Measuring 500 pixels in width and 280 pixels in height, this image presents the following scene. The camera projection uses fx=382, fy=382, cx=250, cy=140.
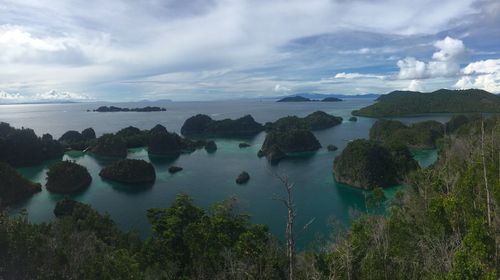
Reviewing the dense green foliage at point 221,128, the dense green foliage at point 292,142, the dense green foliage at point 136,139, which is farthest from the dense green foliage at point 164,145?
the dense green foliage at point 221,128

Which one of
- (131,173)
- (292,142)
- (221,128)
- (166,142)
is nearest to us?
(131,173)

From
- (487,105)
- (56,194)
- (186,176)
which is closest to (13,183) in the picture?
(56,194)

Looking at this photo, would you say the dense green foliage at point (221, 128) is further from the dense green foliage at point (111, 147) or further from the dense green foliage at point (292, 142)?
the dense green foliage at point (111, 147)

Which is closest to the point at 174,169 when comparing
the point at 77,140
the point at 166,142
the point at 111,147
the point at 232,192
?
the point at 232,192

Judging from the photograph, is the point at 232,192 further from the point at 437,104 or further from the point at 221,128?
the point at 437,104

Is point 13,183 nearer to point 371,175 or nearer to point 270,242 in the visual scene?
point 270,242
